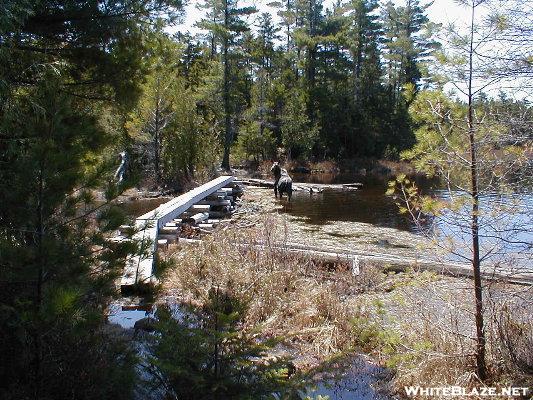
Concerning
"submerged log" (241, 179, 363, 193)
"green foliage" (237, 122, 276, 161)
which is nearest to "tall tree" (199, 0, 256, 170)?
"green foliage" (237, 122, 276, 161)

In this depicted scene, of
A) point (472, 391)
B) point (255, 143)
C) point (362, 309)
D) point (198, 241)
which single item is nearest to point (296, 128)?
point (255, 143)

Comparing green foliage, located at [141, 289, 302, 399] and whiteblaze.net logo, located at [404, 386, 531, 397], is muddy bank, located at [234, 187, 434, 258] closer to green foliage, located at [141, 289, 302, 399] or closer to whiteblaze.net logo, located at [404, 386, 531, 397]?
whiteblaze.net logo, located at [404, 386, 531, 397]

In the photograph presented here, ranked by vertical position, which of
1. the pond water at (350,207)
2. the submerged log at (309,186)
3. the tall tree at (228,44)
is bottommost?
the pond water at (350,207)

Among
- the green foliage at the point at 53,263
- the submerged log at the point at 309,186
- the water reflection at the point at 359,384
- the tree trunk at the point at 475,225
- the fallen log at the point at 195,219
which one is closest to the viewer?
the green foliage at the point at 53,263

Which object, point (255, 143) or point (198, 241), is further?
point (255, 143)

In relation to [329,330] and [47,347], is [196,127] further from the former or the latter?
[47,347]

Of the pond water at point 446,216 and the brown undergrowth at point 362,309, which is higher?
the pond water at point 446,216

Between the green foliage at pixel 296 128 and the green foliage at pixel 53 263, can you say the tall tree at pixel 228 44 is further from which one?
the green foliage at pixel 53 263

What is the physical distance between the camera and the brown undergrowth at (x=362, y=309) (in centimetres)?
425

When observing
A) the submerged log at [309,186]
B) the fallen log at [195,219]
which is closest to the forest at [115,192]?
the fallen log at [195,219]

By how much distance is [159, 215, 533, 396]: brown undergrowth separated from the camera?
4.25 meters

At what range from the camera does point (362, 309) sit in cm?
621

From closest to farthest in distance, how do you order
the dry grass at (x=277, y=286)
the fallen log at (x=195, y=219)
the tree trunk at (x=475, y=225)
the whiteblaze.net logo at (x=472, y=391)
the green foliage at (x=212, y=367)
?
the green foliage at (x=212, y=367) → the whiteblaze.net logo at (x=472, y=391) → the tree trunk at (x=475, y=225) → the dry grass at (x=277, y=286) → the fallen log at (x=195, y=219)

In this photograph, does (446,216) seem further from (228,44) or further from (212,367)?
(228,44)
